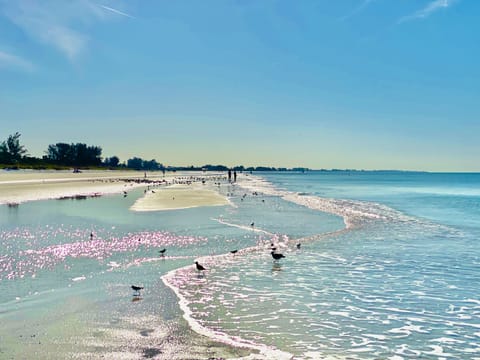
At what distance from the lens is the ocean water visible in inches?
364

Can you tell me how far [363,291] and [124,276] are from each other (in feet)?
27.0

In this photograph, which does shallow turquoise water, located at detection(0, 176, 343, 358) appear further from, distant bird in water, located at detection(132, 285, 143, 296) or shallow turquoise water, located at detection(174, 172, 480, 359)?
shallow turquoise water, located at detection(174, 172, 480, 359)

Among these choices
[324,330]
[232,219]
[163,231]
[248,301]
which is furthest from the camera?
[232,219]

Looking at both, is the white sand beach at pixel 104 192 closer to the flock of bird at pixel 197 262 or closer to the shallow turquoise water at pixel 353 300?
the flock of bird at pixel 197 262

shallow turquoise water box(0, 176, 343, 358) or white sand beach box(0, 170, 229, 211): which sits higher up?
white sand beach box(0, 170, 229, 211)

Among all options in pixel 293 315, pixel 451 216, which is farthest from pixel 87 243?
pixel 451 216

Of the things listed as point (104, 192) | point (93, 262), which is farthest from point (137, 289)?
point (104, 192)

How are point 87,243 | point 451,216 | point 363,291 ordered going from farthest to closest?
point 451,216 < point 87,243 < point 363,291

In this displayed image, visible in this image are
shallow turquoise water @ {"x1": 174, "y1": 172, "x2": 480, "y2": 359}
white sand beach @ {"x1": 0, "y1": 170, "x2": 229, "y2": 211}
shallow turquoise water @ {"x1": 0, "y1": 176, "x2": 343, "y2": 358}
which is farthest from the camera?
white sand beach @ {"x1": 0, "y1": 170, "x2": 229, "y2": 211}

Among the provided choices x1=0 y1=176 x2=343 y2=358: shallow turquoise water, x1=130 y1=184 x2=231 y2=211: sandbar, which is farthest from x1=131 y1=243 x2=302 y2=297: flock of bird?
x1=130 y1=184 x2=231 y2=211: sandbar

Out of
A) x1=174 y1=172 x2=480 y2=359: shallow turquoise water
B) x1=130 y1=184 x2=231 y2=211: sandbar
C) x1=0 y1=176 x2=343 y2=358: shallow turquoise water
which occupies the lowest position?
x1=174 y1=172 x2=480 y2=359: shallow turquoise water

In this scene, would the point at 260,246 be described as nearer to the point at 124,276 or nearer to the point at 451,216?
the point at 124,276

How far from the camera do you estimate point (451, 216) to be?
1535 inches

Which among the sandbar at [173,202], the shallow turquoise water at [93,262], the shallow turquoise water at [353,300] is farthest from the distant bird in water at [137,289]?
the sandbar at [173,202]
